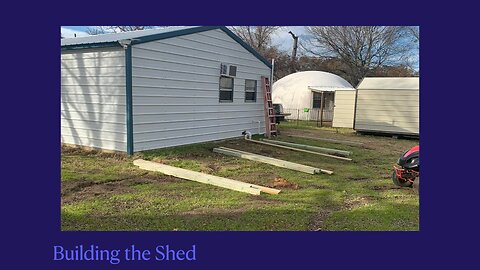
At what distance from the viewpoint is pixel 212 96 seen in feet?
37.4

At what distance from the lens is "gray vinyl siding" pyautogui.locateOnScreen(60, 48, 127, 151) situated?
869cm

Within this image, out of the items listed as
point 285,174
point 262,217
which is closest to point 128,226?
point 262,217

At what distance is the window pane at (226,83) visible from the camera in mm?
11828

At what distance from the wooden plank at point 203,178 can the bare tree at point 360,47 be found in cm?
2442

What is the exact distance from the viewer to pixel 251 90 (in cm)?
1346

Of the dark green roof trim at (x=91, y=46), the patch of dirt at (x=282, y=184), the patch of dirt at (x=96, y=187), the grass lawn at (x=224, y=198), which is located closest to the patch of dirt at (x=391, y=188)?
the grass lawn at (x=224, y=198)

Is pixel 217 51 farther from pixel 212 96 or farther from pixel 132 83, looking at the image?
pixel 132 83

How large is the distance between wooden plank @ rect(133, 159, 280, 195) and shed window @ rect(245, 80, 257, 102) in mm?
5998

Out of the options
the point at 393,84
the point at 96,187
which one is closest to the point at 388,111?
the point at 393,84

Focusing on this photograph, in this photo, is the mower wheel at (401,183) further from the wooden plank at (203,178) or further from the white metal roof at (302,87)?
the white metal roof at (302,87)

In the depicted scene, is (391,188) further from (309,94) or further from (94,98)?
(309,94)

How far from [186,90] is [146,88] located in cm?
156

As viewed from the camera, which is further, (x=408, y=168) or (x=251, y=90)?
(x=251, y=90)

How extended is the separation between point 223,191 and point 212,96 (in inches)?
227
